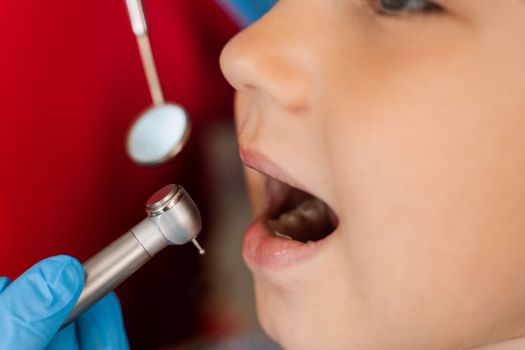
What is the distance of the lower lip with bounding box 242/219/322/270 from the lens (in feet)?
2.11

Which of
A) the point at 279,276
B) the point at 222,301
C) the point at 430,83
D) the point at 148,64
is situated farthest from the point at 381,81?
the point at 222,301

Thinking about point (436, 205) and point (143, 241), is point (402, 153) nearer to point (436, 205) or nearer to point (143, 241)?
point (436, 205)

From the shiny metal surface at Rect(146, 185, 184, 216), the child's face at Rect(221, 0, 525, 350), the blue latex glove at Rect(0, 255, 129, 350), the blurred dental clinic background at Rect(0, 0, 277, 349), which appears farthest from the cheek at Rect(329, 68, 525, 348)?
the blurred dental clinic background at Rect(0, 0, 277, 349)

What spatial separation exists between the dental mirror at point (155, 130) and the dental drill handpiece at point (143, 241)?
0.60 ft

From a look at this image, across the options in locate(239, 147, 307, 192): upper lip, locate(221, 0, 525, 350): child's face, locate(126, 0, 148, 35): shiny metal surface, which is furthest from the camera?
locate(126, 0, 148, 35): shiny metal surface

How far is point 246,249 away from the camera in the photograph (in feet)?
2.34

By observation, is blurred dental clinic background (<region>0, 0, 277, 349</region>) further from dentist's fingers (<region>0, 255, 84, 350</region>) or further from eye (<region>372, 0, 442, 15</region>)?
eye (<region>372, 0, 442, 15</region>)

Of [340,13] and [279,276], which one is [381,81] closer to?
[340,13]

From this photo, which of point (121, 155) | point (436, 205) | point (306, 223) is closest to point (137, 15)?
point (121, 155)

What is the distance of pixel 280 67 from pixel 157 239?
0.23m

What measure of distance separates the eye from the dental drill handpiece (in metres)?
0.28

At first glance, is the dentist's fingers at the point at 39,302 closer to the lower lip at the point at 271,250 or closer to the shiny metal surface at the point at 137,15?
the lower lip at the point at 271,250

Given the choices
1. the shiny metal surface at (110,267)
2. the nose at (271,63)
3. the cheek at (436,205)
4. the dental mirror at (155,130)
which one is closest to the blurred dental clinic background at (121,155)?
the dental mirror at (155,130)

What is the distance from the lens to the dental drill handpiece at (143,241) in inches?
24.9
